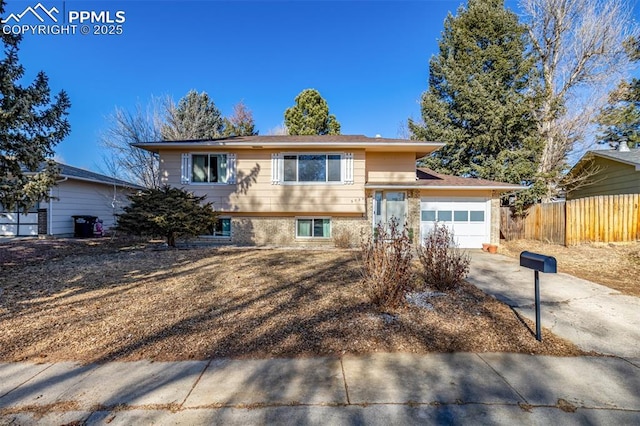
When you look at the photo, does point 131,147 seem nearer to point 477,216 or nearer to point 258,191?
point 258,191

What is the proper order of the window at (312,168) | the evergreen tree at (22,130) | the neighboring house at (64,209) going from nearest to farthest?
1. the evergreen tree at (22,130)
2. the window at (312,168)
3. the neighboring house at (64,209)

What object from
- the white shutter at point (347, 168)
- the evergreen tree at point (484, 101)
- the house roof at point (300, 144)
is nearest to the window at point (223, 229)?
the house roof at point (300, 144)

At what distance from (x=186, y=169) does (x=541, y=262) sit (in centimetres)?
1169

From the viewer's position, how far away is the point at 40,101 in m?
6.94

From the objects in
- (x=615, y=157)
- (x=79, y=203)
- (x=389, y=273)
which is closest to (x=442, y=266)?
(x=389, y=273)

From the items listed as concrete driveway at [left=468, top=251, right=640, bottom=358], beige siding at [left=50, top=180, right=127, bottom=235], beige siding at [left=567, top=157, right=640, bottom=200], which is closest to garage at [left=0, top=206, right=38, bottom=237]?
beige siding at [left=50, top=180, right=127, bottom=235]

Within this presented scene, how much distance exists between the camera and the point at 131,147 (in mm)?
19188

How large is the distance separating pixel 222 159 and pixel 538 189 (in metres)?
14.7

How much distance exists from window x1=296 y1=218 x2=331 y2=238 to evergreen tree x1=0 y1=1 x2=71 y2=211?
7.67m

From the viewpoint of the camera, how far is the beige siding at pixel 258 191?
1172 centimetres

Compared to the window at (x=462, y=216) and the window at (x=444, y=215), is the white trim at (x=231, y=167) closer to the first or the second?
the window at (x=444, y=215)

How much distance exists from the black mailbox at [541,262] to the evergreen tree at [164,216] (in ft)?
29.8

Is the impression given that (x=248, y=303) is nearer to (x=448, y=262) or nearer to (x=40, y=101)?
(x=448, y=262)

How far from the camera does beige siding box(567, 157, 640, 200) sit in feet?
41.8
